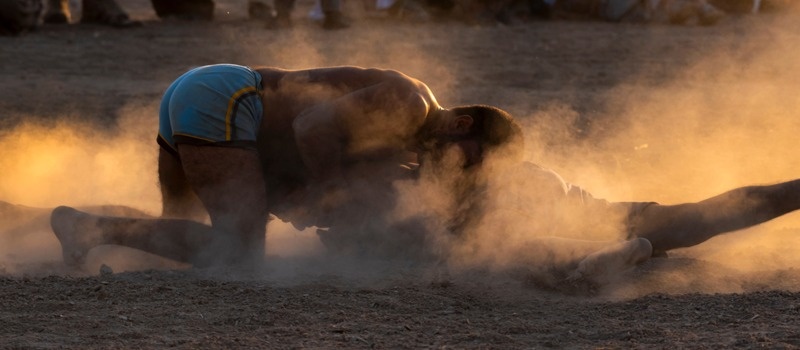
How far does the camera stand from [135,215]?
704cm

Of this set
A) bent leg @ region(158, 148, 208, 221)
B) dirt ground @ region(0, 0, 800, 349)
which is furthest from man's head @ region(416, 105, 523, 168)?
bent leg @ region(158, 148, 208, 221)

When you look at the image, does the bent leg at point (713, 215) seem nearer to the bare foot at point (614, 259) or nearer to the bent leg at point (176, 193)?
the bare foot at point (614, 259)

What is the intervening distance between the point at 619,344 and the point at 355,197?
1997mm

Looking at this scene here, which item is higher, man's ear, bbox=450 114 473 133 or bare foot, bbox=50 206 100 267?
man's ear, bbox=450 114 473 133

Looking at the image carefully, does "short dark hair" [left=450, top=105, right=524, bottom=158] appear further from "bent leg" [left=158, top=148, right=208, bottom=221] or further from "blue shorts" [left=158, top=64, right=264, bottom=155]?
"bent leg" [left=158, top=148, right=208, bottom=221]

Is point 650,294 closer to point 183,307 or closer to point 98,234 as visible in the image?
point 183,307

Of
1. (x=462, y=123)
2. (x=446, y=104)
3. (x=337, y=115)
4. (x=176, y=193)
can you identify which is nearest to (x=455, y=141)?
(x=462, y=123)

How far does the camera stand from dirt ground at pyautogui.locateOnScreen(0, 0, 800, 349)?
4.98m

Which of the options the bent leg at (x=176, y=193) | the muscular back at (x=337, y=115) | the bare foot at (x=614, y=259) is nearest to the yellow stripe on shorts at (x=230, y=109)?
the muscular back at (x=337, y=115)

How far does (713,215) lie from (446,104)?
507cm

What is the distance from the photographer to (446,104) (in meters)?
11.1

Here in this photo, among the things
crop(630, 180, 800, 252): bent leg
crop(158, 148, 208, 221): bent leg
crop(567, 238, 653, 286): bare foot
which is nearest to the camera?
crop(567, 238, 653, 286): bare foot

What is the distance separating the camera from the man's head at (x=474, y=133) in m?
6.31

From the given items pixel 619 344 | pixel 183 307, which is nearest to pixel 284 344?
pixel 183 307
